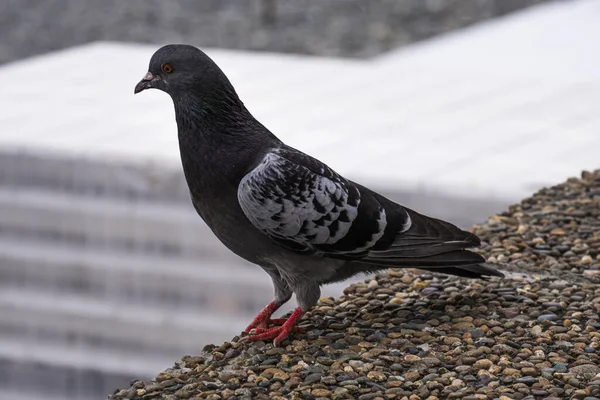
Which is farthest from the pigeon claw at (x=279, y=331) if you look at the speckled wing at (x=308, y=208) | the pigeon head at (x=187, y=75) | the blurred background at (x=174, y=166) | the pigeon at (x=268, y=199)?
the blurred background at (x=174, y=166)

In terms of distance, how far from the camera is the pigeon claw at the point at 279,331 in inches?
160

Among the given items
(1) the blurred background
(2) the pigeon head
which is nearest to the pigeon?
(2) the pigeon head

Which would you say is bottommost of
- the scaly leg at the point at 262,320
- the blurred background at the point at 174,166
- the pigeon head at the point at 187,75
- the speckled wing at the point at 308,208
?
the scaly leg at the point at 262,320

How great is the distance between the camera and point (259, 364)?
12.9 ft

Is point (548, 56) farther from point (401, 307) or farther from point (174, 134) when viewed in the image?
point (401, 307)

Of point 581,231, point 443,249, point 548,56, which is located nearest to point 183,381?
point 443,249

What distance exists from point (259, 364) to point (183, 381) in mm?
275

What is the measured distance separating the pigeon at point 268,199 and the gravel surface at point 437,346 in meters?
0.20

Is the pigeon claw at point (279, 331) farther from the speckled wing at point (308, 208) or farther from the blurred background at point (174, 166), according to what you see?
the blurred background at point (174, 166)

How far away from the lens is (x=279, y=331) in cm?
412

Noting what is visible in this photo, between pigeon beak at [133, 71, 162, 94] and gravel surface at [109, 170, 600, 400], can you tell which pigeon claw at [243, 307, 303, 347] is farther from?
pigeon beak at [133, 71, 162, 94]

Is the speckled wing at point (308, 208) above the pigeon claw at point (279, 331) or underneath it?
above

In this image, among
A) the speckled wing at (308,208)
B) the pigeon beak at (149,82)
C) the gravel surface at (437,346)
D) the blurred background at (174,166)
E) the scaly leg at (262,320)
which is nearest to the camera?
the gravel surface at (437,346)

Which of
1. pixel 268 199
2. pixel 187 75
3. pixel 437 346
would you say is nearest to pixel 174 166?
pixel 187 75
